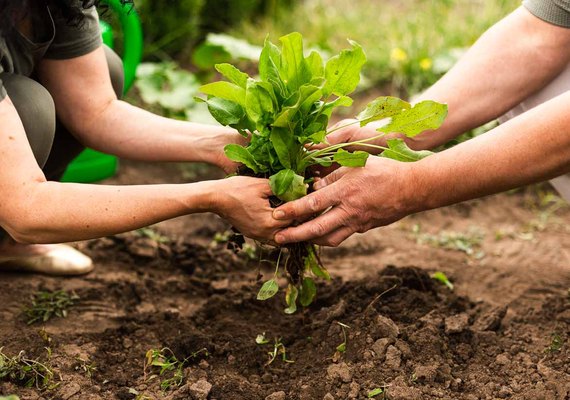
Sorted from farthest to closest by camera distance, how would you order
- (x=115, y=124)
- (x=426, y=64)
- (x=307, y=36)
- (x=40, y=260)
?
(x=307, y=36), (x=426, y=64), (x=40, y=260), (x=115, y=124)

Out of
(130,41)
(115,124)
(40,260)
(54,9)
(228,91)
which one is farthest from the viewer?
(130,41)

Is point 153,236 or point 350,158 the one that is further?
point 153,236

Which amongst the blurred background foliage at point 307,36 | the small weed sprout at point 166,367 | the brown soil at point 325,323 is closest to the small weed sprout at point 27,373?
the brown soil at point 325,323

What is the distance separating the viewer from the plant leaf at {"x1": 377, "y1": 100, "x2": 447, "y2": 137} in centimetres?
202

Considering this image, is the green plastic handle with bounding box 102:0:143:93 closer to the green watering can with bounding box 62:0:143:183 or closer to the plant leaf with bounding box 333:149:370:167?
the green watering can with bounding box 62:0:143:183

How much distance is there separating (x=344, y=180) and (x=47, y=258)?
1200mm

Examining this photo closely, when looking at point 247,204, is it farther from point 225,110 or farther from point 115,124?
point 115,124

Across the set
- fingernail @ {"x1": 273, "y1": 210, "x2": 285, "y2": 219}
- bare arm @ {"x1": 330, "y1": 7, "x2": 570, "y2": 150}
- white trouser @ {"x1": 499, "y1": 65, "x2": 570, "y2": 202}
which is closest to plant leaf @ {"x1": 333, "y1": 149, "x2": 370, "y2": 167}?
fingernail @ {"x1": 273, "y1": 210, "x2": 285, "y2": 219}

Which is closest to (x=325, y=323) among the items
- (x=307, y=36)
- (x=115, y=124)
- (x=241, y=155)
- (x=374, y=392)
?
(x=374, y=392)

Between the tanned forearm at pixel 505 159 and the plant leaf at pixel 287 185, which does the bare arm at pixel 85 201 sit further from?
the tanned forearm at pixel 505 159

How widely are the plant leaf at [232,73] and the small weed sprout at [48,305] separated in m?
0.96

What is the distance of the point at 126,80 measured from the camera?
321 centimetres

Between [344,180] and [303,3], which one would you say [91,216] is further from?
[303,3]

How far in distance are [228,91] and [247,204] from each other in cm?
31
